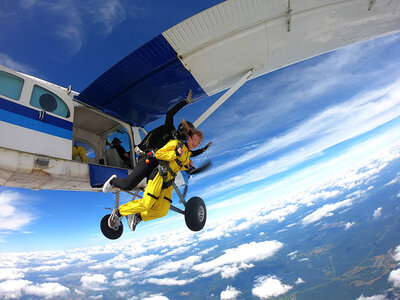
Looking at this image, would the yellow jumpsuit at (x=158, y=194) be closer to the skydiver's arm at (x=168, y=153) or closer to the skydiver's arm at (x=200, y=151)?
the skydiver's arm at (x=168, y=153)

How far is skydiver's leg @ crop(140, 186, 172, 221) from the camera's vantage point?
3.14 metres

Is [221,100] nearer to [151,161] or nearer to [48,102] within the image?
[151,161]

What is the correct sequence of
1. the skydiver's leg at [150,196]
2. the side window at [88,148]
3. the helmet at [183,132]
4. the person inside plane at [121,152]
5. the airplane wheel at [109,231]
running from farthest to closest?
the side window at [88,148]
the person inside plane at [121,152]
the airplane wheel at [109,231]
the helmet at [183,132]
the skydiver's leg at [150,196]

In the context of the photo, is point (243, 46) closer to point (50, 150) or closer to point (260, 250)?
point (50, 150)

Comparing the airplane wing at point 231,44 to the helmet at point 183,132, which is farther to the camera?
the airplane wing at point 231,44

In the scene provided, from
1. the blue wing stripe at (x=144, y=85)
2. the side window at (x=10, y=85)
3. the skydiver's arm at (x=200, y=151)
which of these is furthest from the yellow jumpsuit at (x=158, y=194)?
the side window at (x=10, y=85)

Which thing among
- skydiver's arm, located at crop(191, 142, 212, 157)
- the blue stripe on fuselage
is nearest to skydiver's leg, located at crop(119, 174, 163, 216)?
skydiver's arm, located at crop(191, 142, 212, 157)

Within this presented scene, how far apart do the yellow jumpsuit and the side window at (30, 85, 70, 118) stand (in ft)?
8.58

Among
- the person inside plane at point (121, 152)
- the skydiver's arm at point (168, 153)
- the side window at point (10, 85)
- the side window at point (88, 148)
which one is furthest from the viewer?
the side window at point (88, 148)

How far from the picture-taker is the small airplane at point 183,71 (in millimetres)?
3160

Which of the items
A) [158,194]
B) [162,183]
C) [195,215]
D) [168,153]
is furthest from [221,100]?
[195,215]

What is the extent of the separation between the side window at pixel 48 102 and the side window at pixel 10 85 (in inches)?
8.4

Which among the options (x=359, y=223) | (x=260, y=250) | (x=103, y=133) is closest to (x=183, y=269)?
(x=260, y=250)

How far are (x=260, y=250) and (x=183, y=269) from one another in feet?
245
